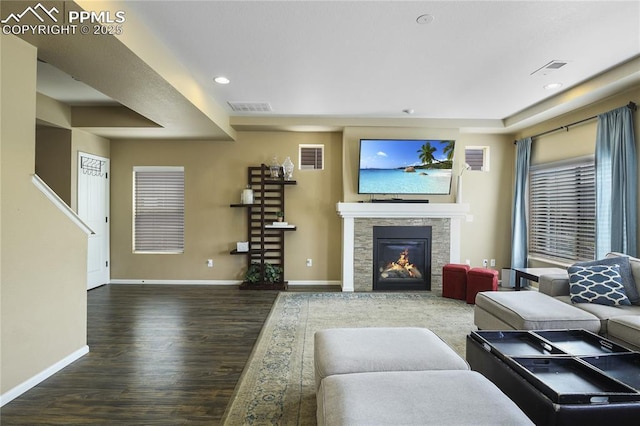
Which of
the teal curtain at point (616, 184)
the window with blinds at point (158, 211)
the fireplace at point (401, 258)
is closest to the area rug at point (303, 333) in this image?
the fireplace at point (401, 258)

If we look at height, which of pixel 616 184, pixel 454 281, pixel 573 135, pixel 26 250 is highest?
pixel 573 135

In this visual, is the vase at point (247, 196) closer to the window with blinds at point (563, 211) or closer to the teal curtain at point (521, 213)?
the teal curtain at point (521, 213)

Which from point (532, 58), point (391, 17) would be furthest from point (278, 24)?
point (532, 58)

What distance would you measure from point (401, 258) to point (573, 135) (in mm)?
2982

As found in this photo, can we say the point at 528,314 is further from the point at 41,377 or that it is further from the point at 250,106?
the point at 250,106

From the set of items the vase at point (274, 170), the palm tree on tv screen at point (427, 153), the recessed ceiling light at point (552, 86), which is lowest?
the vase at point (274, 170)

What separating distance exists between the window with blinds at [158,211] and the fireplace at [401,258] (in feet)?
11.4

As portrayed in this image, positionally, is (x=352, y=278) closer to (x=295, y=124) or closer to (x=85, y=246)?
(x=295, y=124)

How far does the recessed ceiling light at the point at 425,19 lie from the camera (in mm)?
2502

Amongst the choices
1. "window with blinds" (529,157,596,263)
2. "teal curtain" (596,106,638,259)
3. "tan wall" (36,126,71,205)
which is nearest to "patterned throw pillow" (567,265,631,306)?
"teal curtain" (596,106,638,259)

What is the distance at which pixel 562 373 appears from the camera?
6.43 ft

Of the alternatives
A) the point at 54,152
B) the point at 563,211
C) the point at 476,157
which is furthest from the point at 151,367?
the point at 476,157

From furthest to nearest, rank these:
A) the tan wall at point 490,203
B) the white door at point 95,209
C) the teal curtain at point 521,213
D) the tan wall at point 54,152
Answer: the tan wall at point 490,203
the teal curtain at point 521,213
the white door at point 95,209
the tan wall at point 54,152

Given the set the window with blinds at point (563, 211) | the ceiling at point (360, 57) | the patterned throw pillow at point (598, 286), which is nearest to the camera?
the ceiling at point (360, 57)
